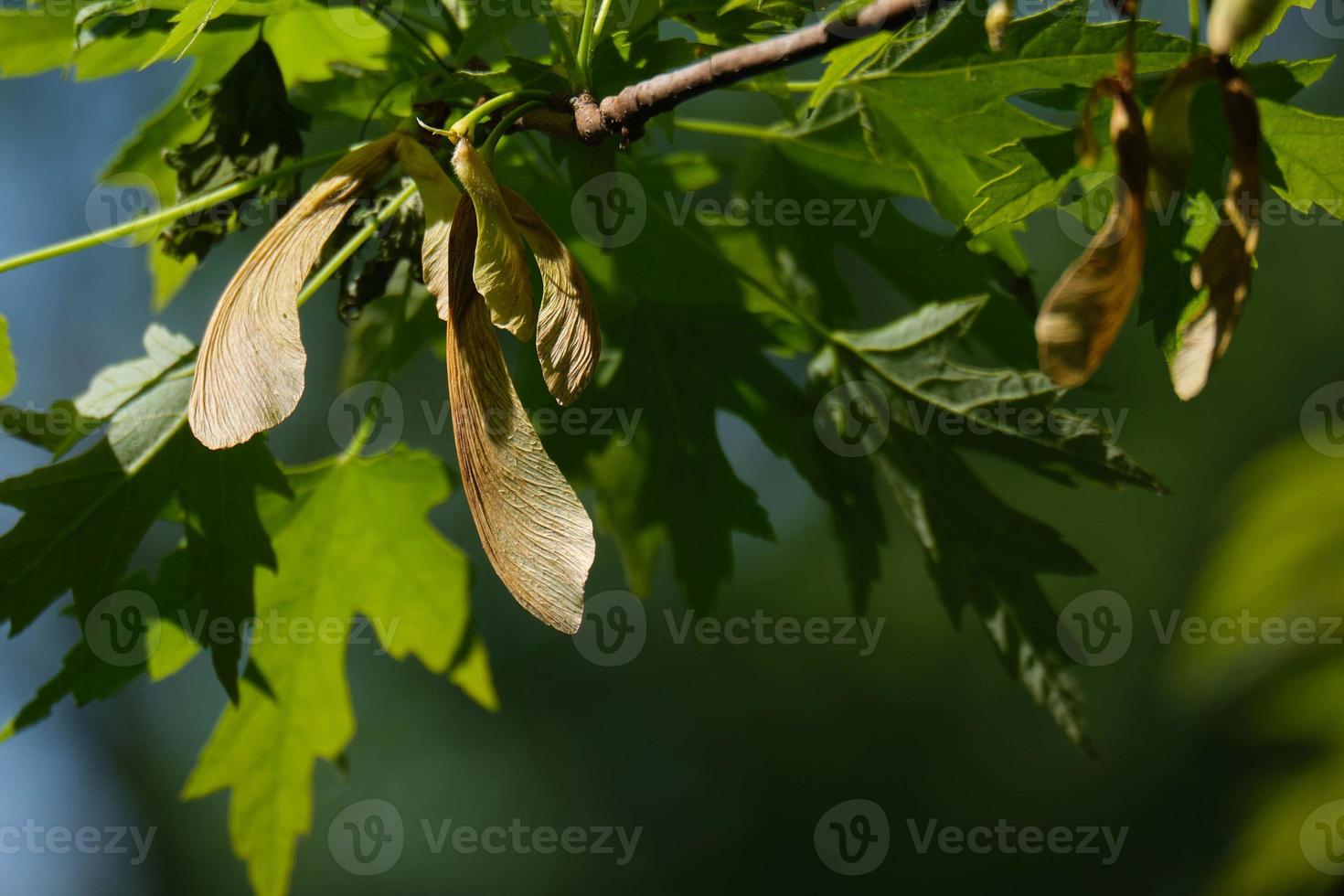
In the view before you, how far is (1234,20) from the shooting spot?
49 cm

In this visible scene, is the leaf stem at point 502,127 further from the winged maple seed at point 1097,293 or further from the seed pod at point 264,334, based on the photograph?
the winged maple seed at point 1097,293

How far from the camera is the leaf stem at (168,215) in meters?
0.89

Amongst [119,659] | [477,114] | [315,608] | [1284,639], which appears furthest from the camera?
[1284,639]

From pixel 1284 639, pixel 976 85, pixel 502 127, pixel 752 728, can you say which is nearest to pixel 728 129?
pixel 976 85

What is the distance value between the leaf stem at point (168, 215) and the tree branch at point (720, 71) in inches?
9.7

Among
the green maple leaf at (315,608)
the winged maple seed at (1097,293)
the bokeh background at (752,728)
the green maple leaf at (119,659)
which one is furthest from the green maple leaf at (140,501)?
the bokeh background at (752,728)

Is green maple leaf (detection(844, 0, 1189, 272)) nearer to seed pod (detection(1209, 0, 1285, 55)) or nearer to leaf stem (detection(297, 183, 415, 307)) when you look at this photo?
seed pod (detection(1209, 0, 1285, 55))

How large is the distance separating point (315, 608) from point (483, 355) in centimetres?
67

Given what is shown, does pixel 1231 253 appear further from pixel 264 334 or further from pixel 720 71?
pixel 264 334

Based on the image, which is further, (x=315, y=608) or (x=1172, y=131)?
(x=315, y=608)

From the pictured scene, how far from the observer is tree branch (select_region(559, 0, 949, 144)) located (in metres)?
0.60

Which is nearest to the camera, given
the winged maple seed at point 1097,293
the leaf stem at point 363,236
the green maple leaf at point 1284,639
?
the winged maple seed at point 1097,293

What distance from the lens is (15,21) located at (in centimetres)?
110

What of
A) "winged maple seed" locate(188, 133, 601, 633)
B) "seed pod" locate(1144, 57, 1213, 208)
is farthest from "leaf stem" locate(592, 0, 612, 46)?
"seed pod" locate(1144, 57, 1213, 208)
